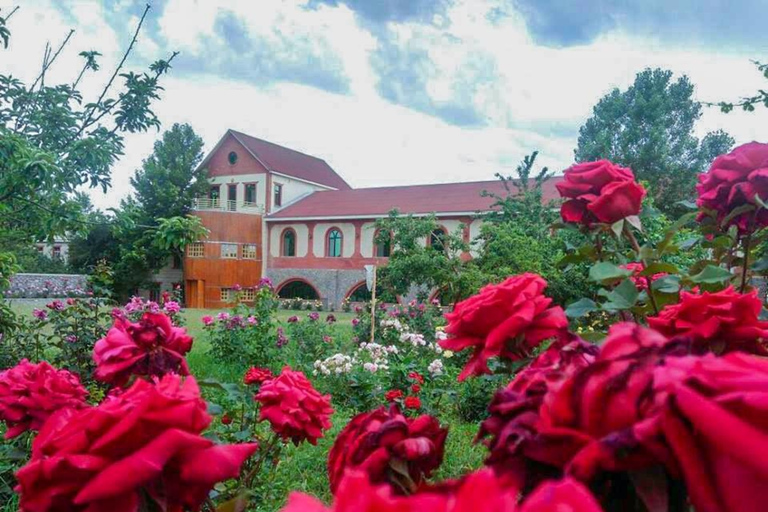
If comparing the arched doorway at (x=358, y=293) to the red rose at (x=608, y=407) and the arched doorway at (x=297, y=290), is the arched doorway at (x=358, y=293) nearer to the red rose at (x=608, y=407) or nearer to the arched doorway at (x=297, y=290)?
the arched doorway at (x=297, y=290)

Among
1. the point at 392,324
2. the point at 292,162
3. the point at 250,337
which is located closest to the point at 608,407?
the point at 250,337

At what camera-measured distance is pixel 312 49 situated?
38.8 ft

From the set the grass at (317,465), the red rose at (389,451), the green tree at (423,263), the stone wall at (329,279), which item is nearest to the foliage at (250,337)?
the grass at (317,465)

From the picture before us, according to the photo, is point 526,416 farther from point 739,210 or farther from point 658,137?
point 658,137

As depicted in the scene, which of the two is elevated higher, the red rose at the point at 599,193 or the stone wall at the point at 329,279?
the red rose at the point at 599,193

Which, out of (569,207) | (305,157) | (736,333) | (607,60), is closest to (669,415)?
(736,333)

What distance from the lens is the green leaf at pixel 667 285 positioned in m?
1.06

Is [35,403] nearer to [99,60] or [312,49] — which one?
[99,60]

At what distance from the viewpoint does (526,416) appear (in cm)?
45

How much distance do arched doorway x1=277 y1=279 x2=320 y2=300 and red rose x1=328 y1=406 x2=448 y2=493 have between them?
1001 inches

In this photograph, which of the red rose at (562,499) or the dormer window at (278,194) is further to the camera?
the dormer window at (278,194)

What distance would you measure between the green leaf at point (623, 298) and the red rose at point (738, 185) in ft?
1.13

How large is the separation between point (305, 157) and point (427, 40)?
75.0 feet

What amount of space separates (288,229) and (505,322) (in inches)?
1018
